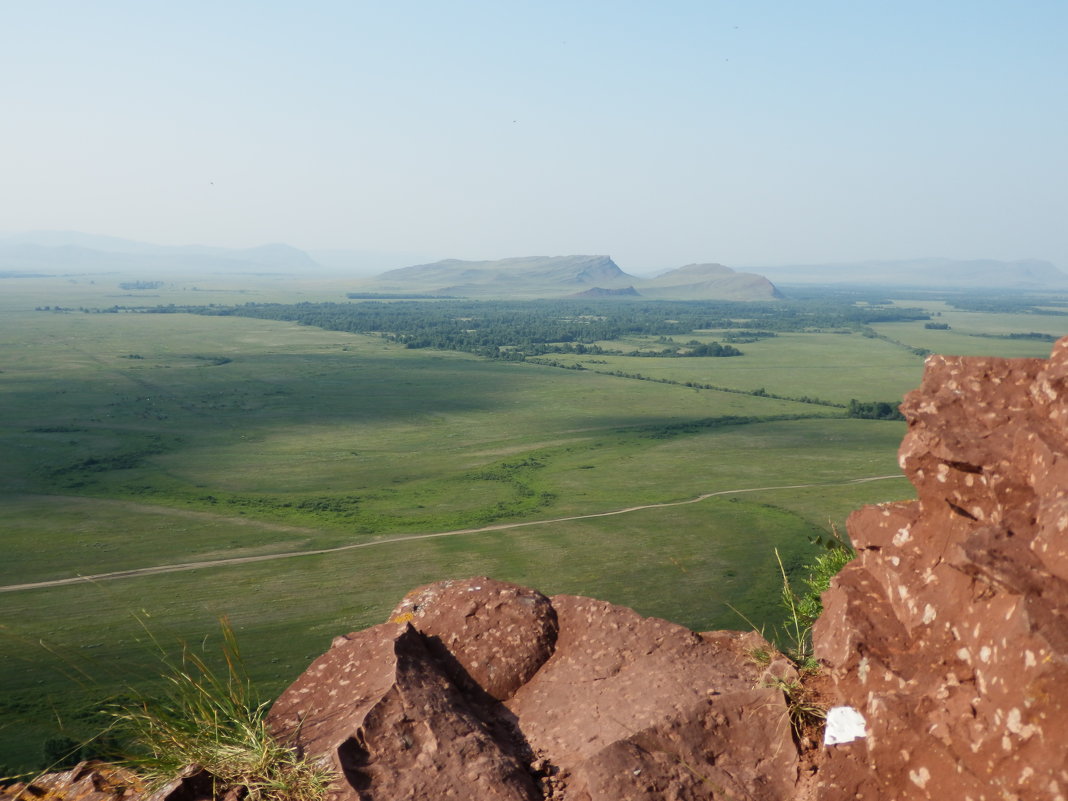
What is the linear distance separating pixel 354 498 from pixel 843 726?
6258 cm

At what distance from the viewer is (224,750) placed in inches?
256

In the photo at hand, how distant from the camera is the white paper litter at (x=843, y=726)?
6352 mm

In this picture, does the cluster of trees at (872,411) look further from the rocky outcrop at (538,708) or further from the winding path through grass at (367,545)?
the rocky outcrop at (538,708)

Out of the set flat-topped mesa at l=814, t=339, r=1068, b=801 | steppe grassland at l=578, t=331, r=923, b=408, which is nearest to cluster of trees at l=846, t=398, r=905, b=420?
steppe grassland at l=578, t=331, r=923, b=408

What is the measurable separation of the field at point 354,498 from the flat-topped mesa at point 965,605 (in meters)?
3.04

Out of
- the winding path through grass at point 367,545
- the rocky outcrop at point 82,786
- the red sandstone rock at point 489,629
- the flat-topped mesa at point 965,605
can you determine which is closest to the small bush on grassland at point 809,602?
the flat-topped mesa at point 965,605

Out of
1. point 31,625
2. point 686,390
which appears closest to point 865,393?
point 686,390

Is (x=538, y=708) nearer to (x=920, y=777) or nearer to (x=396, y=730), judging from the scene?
(x=396, y=730)

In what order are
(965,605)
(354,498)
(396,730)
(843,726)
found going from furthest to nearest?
1. (354,498)
2. (396,730)
3. (843,726)
4. (965,605)

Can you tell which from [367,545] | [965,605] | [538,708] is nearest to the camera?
[965,605]

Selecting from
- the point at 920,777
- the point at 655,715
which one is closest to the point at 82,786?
the point at 655,715

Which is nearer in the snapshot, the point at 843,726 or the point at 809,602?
the point at 843,726

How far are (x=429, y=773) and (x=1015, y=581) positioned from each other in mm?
4497

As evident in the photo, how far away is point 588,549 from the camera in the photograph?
176 ft
